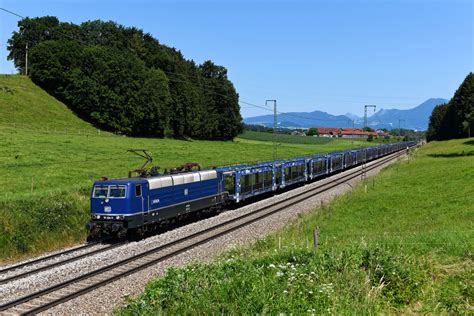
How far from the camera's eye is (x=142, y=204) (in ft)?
75.5

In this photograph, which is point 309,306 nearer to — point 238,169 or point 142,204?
point 142,204

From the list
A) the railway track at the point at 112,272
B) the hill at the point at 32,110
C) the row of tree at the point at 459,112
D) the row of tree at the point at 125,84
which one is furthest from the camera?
the row of tree at the point at 459,112

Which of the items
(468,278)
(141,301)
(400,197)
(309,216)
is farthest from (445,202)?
(141,301)

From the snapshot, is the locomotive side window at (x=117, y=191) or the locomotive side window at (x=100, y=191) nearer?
the locomotive side window at (x=117, y=191)

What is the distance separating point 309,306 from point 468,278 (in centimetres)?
453

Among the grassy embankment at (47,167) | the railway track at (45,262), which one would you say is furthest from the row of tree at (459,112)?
the railway track at (45,262)

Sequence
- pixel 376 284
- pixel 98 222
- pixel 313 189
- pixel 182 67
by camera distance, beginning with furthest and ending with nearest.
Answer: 1. pixel 182 67
2. pixel 313 189
3. pixel 98 222
4. pixel 376 284

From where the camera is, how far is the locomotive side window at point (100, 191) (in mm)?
22877

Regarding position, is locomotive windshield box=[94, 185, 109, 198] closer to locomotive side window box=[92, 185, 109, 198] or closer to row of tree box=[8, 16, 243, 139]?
locomotive side window box=[92, 185, 109, 198]

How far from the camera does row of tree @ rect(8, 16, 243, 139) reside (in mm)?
86375

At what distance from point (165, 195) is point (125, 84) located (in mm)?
66868

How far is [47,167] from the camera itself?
37.1 m

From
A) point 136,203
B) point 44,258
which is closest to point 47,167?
point 136,203

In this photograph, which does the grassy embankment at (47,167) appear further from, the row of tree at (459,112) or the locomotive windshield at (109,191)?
the row of tree at (459,112)
